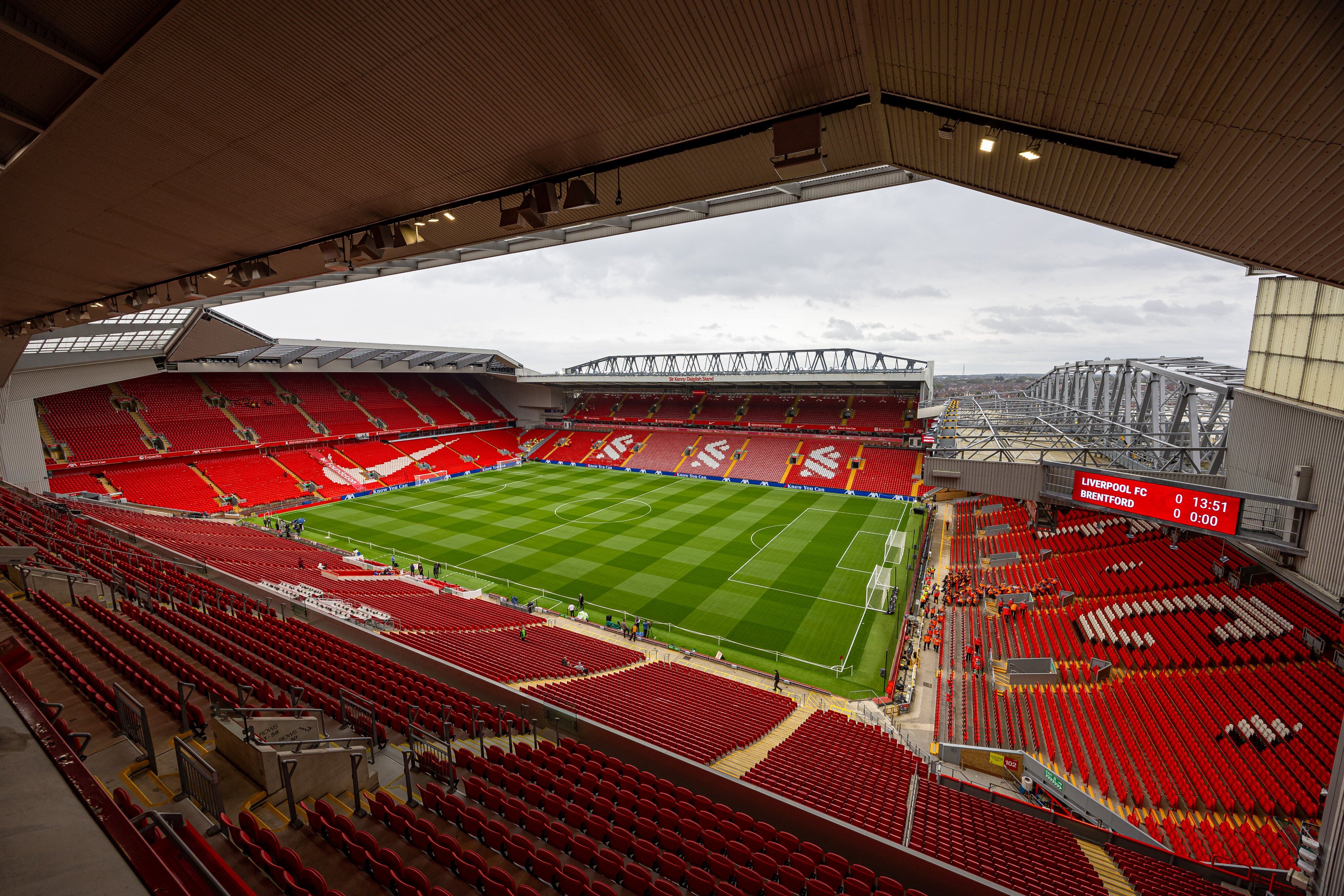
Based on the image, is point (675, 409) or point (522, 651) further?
point (675, 409)

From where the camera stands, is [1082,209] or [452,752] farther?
[452,752]

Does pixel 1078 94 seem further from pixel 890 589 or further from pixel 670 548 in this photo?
pixel 670 548

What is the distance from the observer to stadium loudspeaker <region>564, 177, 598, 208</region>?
670cm

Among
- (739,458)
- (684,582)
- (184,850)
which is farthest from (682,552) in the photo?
(184,850)

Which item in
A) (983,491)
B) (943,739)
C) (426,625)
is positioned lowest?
(943,739)

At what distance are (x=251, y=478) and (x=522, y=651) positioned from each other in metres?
32.1

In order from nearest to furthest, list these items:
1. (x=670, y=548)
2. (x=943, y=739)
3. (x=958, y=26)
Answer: (x=958, y=26) → (x=943, y=739) → (x=670, y=548)

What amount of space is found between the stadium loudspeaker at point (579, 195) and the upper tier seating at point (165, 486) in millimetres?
35534

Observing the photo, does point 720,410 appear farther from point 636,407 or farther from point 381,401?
point 381,401

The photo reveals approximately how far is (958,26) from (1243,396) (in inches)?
716

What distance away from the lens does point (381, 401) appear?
1941 inches

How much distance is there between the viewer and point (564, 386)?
5681 centimetres

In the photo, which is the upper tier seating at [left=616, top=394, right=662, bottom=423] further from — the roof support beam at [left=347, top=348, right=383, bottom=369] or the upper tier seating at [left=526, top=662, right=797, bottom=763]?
the upper tier seating at [left=526, top=662, right=797, bottom=763]

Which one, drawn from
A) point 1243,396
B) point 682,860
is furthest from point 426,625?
point 1243,396
